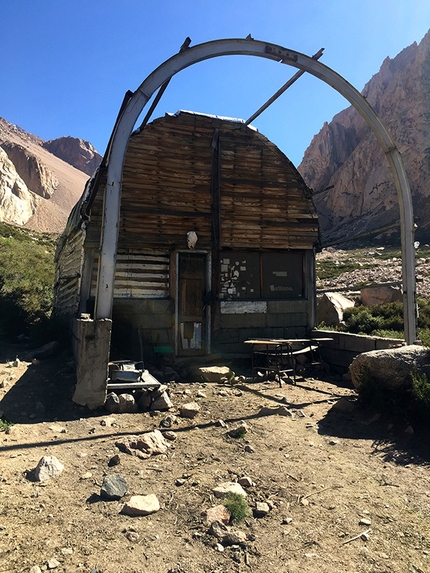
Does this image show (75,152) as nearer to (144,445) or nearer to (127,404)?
(127,404)

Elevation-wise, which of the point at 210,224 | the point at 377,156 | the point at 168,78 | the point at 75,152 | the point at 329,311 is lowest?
the point at 329,311

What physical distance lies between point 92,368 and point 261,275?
18.8ft

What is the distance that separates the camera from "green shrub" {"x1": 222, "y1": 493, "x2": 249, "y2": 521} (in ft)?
9.83

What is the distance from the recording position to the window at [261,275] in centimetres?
988

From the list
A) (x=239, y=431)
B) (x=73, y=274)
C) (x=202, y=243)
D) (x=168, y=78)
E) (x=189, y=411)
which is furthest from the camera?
(x=73, y=274)

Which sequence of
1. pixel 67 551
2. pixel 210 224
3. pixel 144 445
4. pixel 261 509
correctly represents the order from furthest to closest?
pixel 210 224 → pixel 144 445 → pixel 261 509 → pixel 67 551

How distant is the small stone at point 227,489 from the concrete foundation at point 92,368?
2.69 meters

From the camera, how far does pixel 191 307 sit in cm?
948

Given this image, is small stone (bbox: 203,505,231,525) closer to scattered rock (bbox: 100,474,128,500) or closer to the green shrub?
the green shrub

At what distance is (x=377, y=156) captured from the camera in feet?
286

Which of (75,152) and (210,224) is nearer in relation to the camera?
(210,224)

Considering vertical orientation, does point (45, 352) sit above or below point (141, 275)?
below

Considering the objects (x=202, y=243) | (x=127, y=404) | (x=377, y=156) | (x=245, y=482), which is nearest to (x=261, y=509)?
(x=245, y=482)

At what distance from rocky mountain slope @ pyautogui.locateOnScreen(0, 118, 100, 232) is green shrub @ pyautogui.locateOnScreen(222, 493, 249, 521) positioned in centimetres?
7536
